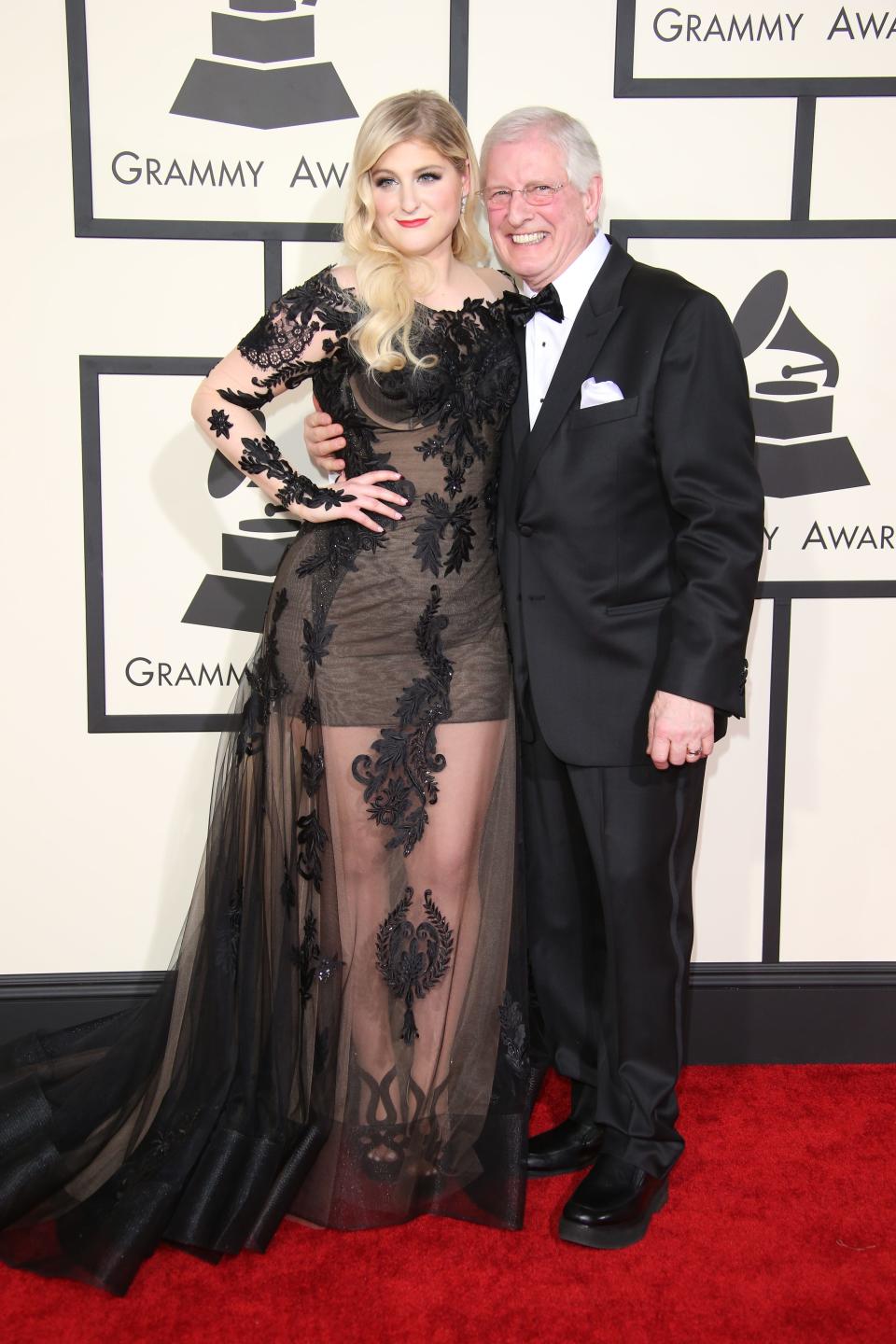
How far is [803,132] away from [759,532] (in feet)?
3.87

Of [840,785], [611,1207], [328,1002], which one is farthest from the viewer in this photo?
[840,785]

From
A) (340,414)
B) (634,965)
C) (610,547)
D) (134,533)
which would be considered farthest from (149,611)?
(634,965)

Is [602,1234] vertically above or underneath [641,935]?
underneath

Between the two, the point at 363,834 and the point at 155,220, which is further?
the point at 155,220

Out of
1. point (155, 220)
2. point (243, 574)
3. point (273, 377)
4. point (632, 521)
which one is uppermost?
point (155, 220)

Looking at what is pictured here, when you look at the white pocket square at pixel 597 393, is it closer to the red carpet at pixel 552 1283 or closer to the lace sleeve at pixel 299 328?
the lace sleeve at pixel 299 328

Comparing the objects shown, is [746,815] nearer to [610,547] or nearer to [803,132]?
[610,547]

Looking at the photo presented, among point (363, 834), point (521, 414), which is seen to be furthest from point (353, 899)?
point (521, 414)

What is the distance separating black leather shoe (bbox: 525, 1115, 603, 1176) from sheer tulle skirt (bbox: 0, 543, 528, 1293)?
0.39 feet

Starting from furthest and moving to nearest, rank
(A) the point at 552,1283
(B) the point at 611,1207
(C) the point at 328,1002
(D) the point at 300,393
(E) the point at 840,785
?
1. (E) the point at 840,785
2. (D) the point at 300,393
3. (C) the point at 328,1002
4. (B) the point at 611,1207
5. (A) the point at 552,1283

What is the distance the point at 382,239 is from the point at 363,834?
118cm

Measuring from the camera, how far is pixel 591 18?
104 inches

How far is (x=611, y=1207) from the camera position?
223 cm

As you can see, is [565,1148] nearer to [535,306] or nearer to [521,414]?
[521,414]
